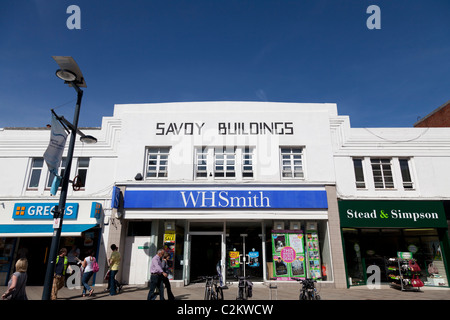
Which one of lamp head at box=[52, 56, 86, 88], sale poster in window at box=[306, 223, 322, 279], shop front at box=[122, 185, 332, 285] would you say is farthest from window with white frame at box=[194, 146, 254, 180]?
lamp head at box=[52, 56, 86, 88]

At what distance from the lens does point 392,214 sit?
43.7 ft

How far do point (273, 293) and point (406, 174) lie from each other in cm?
913

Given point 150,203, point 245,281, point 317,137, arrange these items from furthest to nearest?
1. point 317,137
2. point 150,203
3. point 245,281

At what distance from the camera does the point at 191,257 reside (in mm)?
13766

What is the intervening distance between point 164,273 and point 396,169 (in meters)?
12.4

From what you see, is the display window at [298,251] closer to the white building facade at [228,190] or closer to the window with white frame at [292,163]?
the white building facade at [228,190]

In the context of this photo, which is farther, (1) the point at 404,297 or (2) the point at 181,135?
Result: (2) the point at 181,135

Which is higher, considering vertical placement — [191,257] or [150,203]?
[150,203]

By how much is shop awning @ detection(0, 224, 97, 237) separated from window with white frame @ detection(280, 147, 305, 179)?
9.61m

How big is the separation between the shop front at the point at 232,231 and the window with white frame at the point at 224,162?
88 cm

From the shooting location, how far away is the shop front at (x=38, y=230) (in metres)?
12.9

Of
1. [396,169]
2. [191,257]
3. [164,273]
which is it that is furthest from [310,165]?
[164,273]
